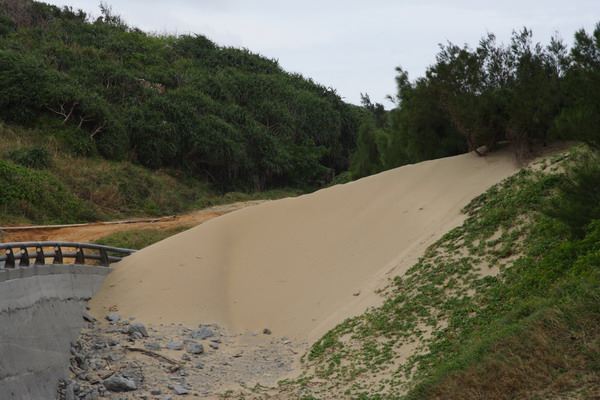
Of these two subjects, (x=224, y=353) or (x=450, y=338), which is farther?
(x=224, y=353)

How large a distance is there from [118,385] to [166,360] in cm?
144

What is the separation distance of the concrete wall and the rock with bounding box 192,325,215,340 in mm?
2296

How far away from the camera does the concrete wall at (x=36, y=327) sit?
10.9m

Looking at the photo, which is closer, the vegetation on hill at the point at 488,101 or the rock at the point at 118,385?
the rock at the point at 118,385

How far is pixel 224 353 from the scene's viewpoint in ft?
46.5

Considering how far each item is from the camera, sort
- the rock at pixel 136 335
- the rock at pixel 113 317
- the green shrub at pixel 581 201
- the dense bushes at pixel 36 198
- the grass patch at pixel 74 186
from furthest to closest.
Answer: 1. the grass patch at pixel 74 186
2. the dense bushes at pixel 36 198
3. the rock at pixel 113 317
4. the rock at pixel 136 335
5. the green shrub at pixel 581 201

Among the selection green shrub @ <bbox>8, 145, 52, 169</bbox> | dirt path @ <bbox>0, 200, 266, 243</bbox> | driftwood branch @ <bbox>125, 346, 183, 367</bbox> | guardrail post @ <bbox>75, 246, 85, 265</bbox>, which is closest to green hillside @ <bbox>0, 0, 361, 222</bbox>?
green shrub @ <bbox>8, 145, 52, 169</bbox>

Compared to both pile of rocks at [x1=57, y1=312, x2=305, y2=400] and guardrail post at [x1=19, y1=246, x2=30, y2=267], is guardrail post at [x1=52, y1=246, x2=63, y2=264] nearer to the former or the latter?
pile of rocks at [x1=57, y1=312, x2=305, y2=400]

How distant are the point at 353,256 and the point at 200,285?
373 cm

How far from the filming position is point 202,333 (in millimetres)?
14828

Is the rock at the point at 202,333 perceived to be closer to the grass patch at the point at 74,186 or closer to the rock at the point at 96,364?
the rock at the point at 96,364

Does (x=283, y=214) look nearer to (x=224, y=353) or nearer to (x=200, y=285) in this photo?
(x=200, y=285)

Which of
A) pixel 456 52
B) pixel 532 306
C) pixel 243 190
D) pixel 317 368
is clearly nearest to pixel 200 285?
pixel 317 368

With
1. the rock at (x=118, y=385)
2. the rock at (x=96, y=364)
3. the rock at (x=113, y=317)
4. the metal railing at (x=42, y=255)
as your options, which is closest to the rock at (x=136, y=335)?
the rock at (x=113, y=317)
